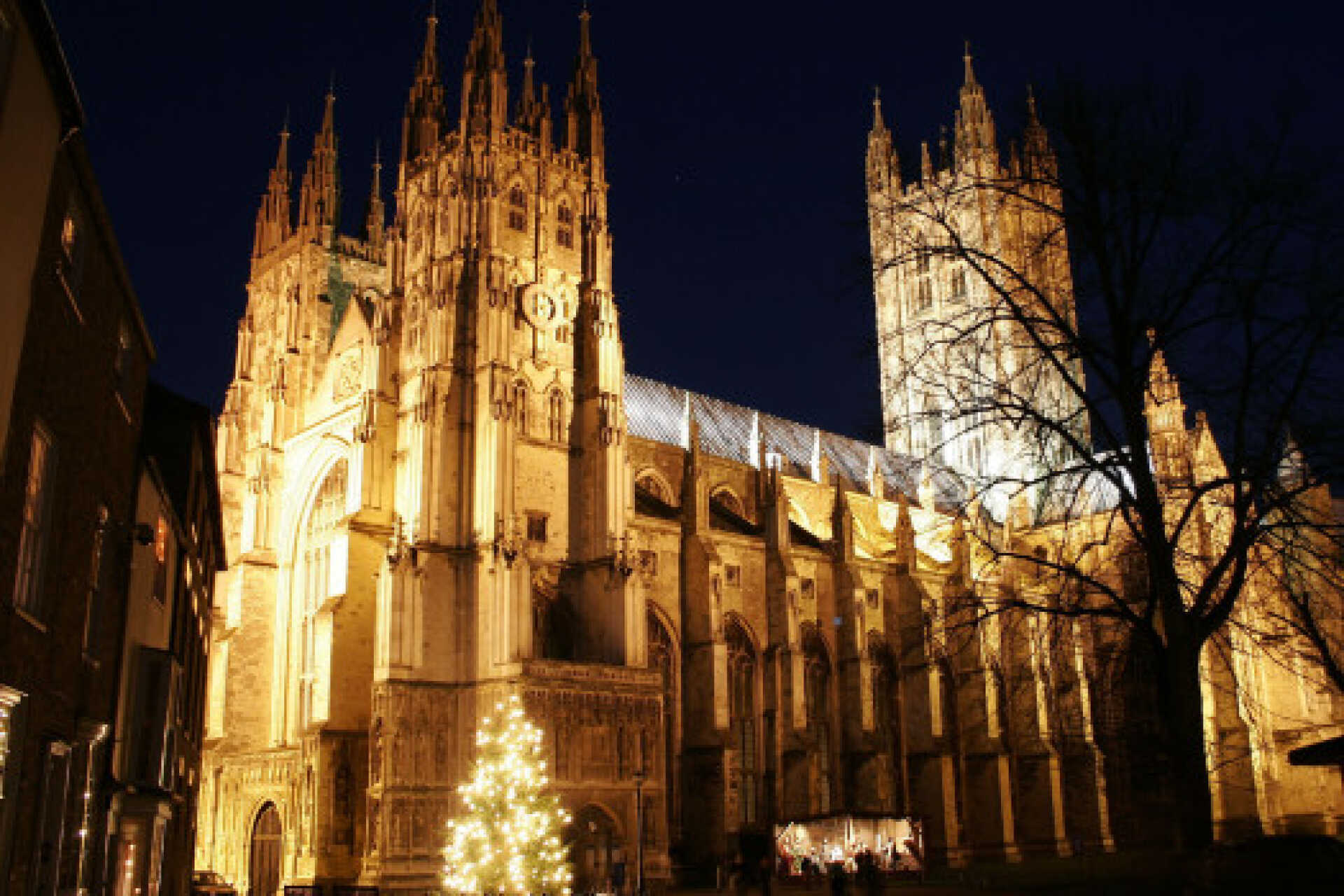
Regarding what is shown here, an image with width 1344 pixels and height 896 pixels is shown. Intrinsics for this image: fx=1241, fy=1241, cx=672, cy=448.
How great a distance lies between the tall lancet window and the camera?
132ft

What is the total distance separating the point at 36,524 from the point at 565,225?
32.2 m

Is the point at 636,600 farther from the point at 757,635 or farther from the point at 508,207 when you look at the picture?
the point at 508,207

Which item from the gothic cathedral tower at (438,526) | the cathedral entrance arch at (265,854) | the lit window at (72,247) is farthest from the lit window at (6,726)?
the cathedral entrance arch at (265,854)

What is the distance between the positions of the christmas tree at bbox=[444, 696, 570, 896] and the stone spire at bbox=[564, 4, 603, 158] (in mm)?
23132

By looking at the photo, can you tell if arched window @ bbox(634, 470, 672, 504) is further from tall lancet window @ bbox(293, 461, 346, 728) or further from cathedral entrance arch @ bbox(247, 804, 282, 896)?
cathedral entrance arch @ bbox(247, 804, 282, 896)

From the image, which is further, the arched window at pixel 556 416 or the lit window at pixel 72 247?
the arched window at pixel 556 416

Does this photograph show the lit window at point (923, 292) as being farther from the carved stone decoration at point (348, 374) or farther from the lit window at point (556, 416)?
the carved stone decoration at point (348, 374)

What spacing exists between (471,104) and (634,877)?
25.8m

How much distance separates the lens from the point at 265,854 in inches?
1548

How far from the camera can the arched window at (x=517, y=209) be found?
41938 mm

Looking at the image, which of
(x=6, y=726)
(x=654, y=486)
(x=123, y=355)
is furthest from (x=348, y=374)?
(x=6, y=726)

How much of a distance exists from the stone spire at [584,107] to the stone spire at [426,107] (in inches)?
189

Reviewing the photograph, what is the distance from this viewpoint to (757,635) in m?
46.4

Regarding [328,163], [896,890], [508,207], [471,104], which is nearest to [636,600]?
[896,890]
